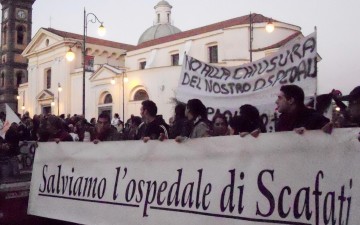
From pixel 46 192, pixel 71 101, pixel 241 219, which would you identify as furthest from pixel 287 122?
pixel 71 101

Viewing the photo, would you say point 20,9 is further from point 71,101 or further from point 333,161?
point 333,161

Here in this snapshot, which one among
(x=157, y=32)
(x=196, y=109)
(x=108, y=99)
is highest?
(x=157, y=32)

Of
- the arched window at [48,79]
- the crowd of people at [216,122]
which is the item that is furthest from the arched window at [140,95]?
the crowd of people at [216,122]

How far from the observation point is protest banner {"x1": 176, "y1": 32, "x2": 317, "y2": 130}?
5.75 meters

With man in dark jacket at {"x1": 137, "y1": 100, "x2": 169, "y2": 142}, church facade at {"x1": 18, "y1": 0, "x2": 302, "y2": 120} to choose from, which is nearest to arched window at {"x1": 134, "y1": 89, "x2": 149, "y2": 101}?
church facade at {"x1": 18, "y1": 0, "x2": 302, "y2": 120}

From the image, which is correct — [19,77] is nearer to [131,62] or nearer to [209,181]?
[131,62]

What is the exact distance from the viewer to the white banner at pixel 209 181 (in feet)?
10.8

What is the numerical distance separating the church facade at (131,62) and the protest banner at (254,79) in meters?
21.7

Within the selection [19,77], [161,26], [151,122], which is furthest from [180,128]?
[19,77]

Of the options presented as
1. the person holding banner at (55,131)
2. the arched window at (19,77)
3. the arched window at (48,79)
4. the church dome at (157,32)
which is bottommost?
the person holding banner at (55,131)

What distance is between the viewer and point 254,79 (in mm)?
6539

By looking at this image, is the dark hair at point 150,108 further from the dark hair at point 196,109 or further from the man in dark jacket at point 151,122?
the dark hair at point 196,109

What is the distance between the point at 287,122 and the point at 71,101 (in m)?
41.8

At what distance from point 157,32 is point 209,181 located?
169 feet
